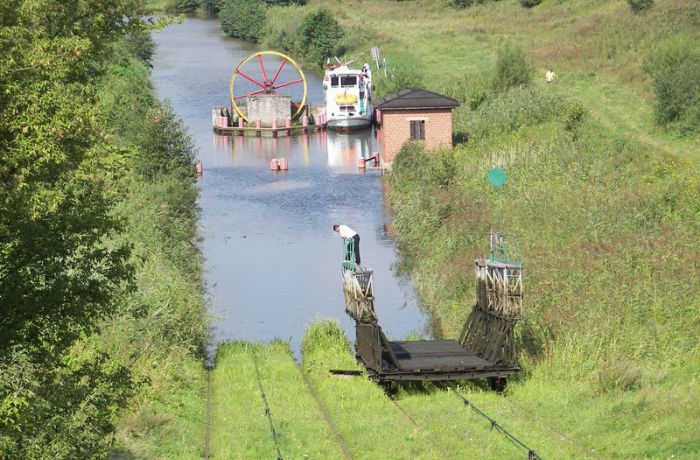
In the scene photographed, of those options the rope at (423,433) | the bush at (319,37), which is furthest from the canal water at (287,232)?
the bush at (319,37)

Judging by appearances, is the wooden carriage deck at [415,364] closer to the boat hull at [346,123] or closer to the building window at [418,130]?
the building window at [418,130]

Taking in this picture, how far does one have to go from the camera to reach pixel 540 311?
2453cm

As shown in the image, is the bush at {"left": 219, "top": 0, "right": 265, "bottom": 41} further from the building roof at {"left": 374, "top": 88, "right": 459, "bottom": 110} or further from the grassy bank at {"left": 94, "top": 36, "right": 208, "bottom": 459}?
the grassy bank at {"left": 94, "top": 36, "right": 208, "bottom": 459}

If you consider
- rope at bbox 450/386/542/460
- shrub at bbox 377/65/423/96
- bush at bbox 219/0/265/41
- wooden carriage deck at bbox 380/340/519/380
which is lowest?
rope at bbox 450/386/542/460

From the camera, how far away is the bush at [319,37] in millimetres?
89688

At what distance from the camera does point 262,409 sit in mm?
20484

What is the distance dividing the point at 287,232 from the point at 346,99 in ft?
76.8

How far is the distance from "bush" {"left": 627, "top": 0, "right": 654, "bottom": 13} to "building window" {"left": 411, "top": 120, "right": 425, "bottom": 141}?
1186 inches

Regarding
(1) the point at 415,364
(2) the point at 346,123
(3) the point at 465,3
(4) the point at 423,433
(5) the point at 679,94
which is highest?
(3) the point at 465,3

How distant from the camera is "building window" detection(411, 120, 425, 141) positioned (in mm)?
47969

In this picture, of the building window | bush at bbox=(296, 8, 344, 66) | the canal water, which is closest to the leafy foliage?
bush at bbox=(296, 8, 344, 66)

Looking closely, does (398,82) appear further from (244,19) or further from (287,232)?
(244,19)

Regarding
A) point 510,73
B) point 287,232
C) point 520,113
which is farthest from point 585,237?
point 510,73

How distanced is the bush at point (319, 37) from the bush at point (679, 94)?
4500 cm
